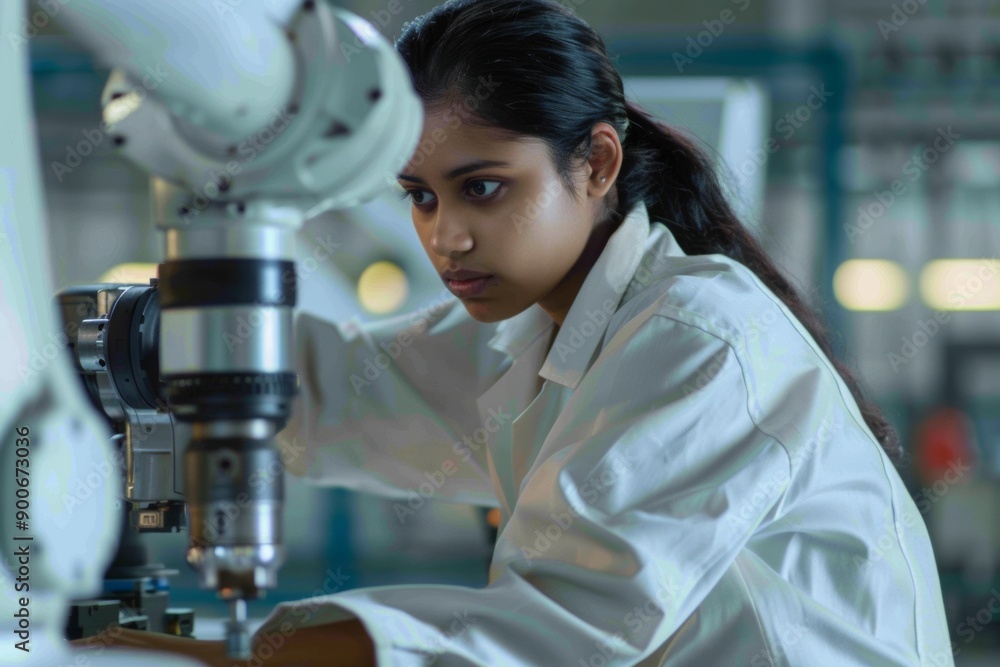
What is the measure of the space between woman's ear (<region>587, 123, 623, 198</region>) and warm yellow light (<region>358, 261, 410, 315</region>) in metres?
2.02

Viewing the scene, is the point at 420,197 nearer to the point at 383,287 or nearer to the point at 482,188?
the point at 482,188

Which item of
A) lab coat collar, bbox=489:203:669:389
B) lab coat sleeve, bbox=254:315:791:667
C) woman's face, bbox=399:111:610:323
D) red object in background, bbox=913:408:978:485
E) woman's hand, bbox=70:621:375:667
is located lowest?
red object in background, bbox=913:408:978:485

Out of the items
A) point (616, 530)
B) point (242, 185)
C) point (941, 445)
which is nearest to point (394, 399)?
point (616, 530)

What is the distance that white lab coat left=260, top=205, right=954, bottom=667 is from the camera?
659mm

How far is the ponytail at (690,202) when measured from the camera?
122cm

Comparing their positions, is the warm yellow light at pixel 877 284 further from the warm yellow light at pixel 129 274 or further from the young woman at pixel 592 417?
the young woman at pixel 592 417

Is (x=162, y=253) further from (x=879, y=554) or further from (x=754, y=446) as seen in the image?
(x=879, y=554)

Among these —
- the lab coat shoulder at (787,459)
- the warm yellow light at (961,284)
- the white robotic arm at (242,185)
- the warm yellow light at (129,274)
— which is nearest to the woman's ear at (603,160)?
the lab coat shoulder at (787,459)

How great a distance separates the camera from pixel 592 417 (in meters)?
0.80

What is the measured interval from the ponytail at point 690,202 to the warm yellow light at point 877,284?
3.14 meters

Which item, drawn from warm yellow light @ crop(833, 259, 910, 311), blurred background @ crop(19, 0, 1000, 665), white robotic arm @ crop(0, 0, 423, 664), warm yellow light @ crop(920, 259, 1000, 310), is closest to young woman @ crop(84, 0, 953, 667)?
white robotic arm @ crop(0, 0, 423, 664)

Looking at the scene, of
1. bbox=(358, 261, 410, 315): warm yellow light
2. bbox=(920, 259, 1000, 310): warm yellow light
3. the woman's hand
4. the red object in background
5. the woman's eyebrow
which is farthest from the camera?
bbox=(920, 259, 1000, 310): warm yellow light

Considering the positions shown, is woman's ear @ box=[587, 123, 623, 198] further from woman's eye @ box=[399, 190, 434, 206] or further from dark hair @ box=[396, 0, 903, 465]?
woman's eye @ box=[399, 190, 434, 206]

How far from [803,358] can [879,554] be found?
0.19 m
